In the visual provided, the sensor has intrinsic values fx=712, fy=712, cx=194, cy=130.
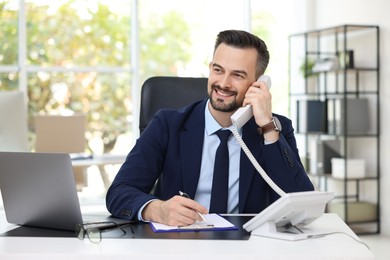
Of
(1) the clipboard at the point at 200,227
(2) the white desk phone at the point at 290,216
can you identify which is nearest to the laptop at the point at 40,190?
(1) the clipboard at the point at 200,227

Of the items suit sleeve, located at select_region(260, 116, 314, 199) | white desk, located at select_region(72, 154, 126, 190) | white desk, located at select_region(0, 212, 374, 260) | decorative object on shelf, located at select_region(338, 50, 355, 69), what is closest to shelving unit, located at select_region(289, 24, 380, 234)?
decorative object on shelf, located at select_region(338, 50, 355, 69)

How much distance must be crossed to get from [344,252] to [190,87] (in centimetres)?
130

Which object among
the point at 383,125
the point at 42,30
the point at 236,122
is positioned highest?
the point at 42,30

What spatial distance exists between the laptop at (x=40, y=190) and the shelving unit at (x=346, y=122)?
4.04 m

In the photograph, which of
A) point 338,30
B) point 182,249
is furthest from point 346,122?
point 182,249

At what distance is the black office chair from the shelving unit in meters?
3.11

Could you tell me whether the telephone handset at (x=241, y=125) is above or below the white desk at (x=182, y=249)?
above

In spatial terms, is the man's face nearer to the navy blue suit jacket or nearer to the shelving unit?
the navy blue suit jacket

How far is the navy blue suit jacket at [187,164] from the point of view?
2303mm

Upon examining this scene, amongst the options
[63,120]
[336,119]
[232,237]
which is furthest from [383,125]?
[232,237]

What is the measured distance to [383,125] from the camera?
18.6 feet

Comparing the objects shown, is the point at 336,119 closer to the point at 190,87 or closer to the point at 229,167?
the point at 190,87

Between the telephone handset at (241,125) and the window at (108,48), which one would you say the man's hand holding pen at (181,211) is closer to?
the telephone handset at (241,125)

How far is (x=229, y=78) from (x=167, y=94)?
50 cm
